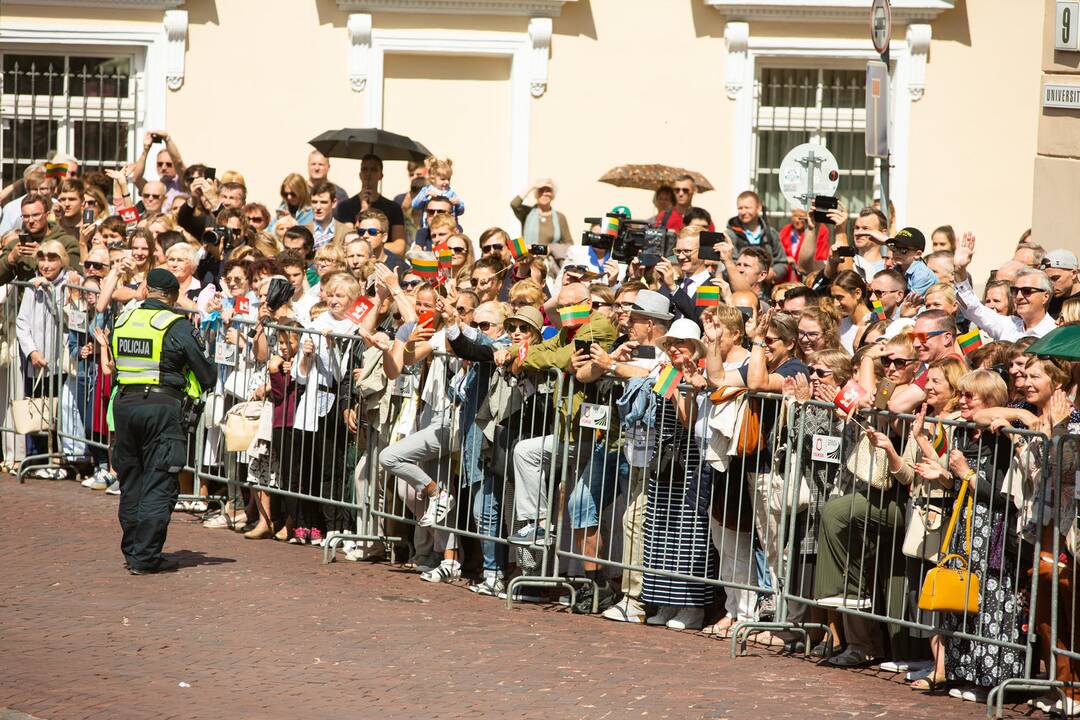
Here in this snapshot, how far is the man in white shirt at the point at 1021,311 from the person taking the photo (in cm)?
1058

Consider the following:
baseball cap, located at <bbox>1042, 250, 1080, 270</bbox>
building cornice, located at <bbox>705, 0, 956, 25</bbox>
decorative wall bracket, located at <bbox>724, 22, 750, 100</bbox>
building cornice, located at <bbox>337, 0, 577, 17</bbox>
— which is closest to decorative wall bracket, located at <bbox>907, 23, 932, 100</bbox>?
building cornice, located at <bbox>705, 0, 956, 25</bbox>

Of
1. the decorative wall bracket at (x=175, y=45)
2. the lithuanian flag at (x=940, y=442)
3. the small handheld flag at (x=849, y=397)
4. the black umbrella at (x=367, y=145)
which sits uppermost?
the decorative wall bracket at (x=175, y=45)

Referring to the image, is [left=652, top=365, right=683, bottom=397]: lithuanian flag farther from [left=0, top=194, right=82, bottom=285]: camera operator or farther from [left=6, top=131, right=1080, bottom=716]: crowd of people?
[left=0, top=194, right=82, bottom=285]: camera operator

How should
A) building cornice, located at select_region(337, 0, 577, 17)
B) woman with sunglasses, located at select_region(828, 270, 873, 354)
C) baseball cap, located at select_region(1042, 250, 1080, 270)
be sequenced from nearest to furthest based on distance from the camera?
1. woman with sunglasses, located at select_region(828, 270, 873, 354)
2. baseball cap, located at select_region(1042, 250, 1080, 270)
3. building cornice, located at select_region(337, 0, 577, 17)

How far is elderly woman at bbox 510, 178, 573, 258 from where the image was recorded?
16.4 metres

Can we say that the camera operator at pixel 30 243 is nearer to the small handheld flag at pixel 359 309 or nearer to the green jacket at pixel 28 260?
the green jacket at pixel 28 260

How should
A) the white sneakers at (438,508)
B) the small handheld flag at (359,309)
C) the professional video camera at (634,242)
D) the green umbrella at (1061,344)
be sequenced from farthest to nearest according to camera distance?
the professional video camera at (634,242), the small handheld flag at (359,309), the white sneakers at (438,508), the green umbrella at (1061,344)

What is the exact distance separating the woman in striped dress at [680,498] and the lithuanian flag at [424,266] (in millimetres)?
2213

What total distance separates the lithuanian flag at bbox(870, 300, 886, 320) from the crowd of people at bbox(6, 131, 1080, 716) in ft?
0.11

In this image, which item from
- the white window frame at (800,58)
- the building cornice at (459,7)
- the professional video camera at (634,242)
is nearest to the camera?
the professional video camera at (634,242)

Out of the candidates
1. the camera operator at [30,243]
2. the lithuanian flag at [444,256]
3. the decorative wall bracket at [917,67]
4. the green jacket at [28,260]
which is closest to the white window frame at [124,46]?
the camera operator at [30,243]

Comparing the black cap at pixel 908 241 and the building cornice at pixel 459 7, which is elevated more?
the building cornice at pixel 459 7

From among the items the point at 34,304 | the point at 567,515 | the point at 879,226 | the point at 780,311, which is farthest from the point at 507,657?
the point at 34,304

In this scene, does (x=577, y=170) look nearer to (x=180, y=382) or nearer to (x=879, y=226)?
(x=879, y=226)
